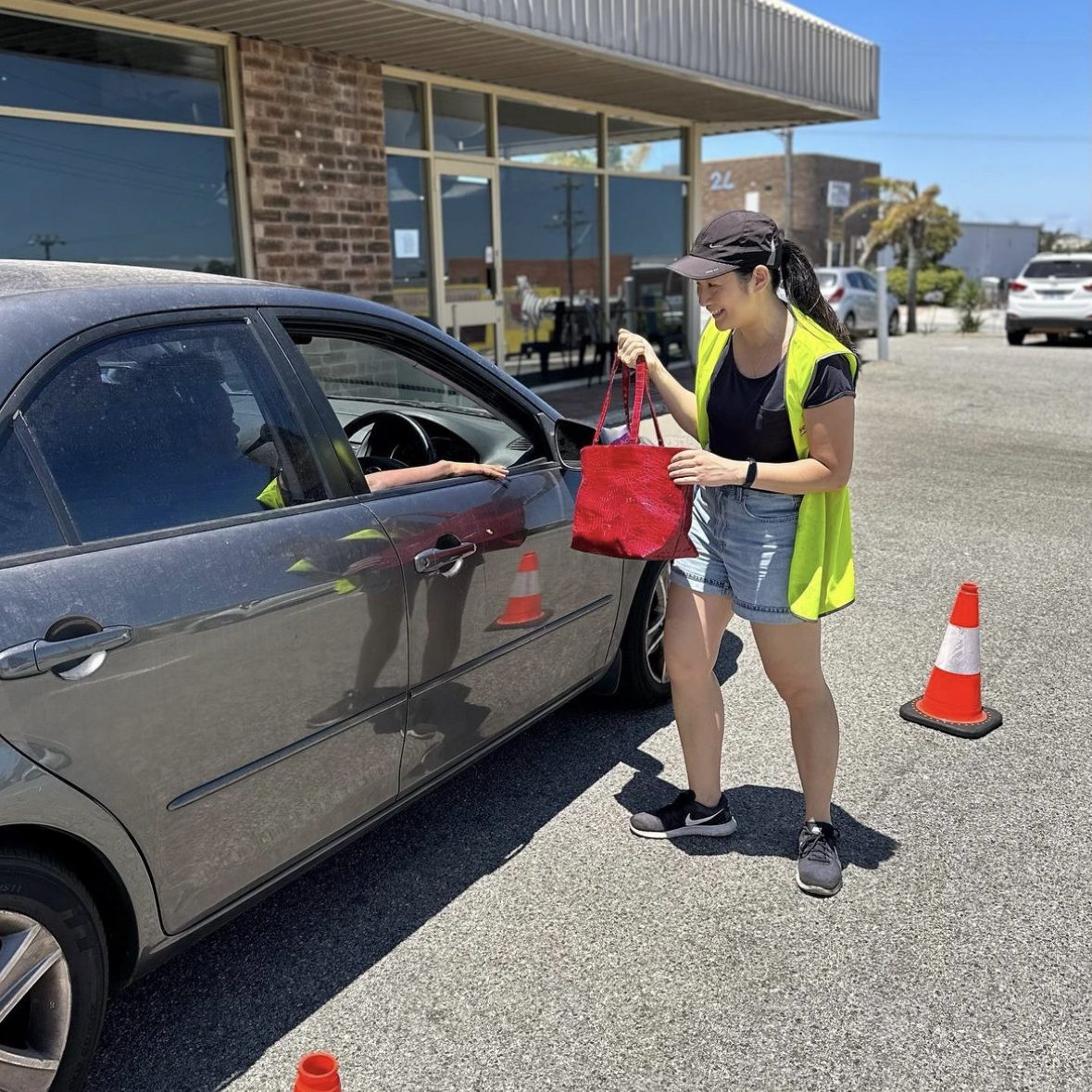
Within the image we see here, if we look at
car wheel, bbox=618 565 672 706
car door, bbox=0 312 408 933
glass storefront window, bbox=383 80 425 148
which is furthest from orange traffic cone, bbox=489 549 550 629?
glass storefront window, bbox=383 80 425 148

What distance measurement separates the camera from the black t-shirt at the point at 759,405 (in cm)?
280

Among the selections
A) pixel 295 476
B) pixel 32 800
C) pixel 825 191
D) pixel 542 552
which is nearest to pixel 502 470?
pixel 542 552

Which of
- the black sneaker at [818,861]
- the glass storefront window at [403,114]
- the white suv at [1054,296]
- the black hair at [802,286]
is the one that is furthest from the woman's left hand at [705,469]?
the white suv at [1054,296]

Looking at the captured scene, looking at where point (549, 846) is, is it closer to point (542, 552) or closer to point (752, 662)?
point (542, 552)

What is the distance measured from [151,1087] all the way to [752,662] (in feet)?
10.6

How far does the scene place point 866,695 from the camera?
4562mm

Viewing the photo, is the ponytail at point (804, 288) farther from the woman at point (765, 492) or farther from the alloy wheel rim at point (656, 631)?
the alloy wheel rim at point (656, 631)

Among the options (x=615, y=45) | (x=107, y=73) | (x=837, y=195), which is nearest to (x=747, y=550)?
(x=107, y=73)

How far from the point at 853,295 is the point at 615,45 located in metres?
13.7

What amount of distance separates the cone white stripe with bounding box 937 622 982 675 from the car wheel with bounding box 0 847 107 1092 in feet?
10.2

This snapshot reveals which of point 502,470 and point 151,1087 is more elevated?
point 502,470

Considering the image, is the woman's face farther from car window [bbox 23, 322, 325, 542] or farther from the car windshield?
the car windshield

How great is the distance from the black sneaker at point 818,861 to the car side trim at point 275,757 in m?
1.25

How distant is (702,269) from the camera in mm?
2787
